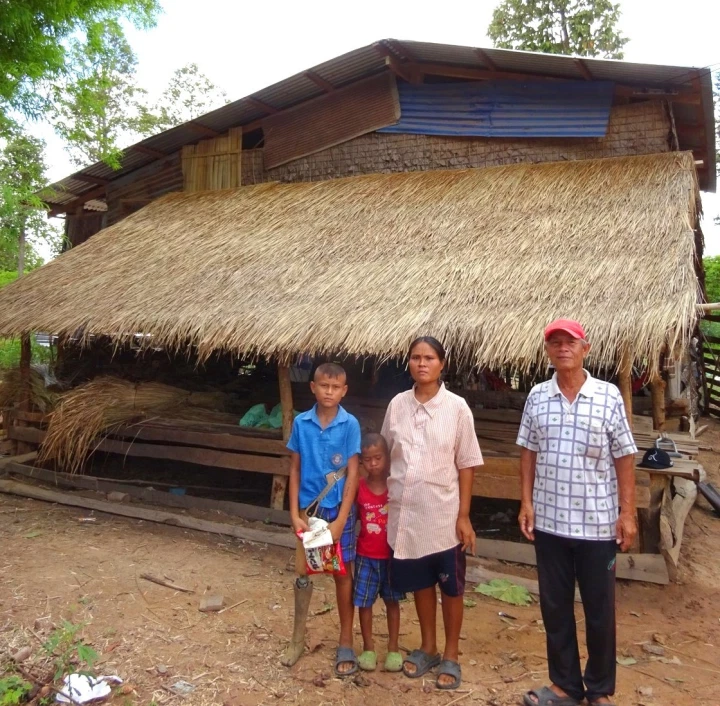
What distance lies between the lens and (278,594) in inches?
165

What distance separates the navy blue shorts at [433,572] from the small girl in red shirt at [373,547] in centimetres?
10

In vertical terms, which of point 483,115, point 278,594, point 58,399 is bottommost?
point 278,594

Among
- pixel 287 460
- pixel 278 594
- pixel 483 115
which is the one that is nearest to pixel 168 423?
pixel 287 460

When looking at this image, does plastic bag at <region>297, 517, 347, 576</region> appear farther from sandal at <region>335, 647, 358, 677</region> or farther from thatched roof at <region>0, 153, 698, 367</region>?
thatched roof at <region>0, 153, 698, 367</region>

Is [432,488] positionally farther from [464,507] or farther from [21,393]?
[21,393]

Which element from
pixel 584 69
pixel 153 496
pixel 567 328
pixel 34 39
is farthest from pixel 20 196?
pixel 567 328

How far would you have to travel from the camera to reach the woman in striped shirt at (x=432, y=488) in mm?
2736

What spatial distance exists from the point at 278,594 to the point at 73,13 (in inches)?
215

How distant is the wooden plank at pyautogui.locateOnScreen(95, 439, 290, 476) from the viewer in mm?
5621

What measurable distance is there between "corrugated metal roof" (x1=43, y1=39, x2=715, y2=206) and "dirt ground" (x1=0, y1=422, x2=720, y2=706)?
4.51 meters

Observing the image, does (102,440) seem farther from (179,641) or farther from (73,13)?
(73,13)

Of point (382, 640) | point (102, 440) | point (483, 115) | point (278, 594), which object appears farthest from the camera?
point (483, 115)

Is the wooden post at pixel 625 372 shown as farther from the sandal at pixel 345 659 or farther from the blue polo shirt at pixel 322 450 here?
the sandal at pixel 345 659

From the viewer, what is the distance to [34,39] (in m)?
5.38
